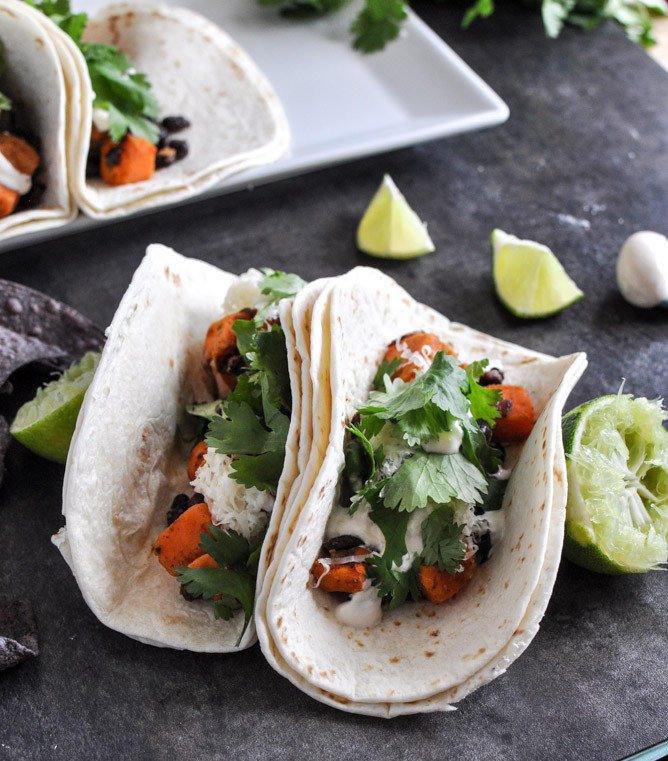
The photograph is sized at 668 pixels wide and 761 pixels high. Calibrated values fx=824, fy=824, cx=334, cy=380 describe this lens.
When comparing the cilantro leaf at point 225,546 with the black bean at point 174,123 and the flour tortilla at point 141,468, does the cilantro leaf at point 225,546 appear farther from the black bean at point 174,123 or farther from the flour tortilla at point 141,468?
the black bean at point 174,123

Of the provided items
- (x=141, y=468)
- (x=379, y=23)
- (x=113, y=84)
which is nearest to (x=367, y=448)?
(x=141, y=468)

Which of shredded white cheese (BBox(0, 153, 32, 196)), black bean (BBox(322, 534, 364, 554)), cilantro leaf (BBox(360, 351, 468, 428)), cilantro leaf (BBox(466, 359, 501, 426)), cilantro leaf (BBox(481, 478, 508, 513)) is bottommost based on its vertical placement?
shredded white cheese (BBox(0, 153, 32, 196))

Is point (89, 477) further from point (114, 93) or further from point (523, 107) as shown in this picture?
point (523, 107)

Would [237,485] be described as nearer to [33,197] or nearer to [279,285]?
[279,285]

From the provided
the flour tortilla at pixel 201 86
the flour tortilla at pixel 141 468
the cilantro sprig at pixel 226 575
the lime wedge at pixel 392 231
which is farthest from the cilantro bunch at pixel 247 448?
the flour tortilla at pixel 201 86

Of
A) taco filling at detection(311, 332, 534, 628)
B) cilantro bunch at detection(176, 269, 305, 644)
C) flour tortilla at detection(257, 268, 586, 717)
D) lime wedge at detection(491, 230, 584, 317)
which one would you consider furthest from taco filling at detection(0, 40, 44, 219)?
lime wedge at detection(491, 230, 584, 317)

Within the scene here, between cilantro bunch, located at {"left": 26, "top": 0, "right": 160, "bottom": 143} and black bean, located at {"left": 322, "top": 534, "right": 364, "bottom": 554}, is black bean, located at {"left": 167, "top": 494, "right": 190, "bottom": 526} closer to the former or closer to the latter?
black bean, located at {"left": 322, "top": 534, "right": 364, "bottom": 554}

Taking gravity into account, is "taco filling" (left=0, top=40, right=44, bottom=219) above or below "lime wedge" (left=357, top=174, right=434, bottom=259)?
below
